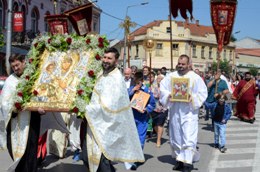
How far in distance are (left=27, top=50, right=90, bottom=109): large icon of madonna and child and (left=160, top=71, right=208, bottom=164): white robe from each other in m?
2.08

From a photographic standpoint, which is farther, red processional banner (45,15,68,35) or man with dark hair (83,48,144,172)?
red processional banner (45,15,68,35)

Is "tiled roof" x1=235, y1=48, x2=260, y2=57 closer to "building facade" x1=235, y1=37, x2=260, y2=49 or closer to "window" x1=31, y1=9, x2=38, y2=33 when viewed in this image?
"building facade" x1=235, y1=37, x2=260, y2=49

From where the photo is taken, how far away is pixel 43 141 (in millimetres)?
6984

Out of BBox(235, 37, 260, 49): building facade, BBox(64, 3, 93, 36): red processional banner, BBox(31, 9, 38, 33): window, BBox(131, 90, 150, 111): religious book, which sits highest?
BBox(235, 37, 260, 49): building facade

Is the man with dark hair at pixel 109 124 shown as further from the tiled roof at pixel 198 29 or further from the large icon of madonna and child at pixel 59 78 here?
the tiled roof at pixel 198 29

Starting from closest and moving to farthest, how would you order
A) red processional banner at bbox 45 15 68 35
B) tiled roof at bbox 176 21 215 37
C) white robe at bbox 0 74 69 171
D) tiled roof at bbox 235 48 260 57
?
white robe at bbox 0 74 69 171
red processional banner at bbox 45 15 68 35
tiled roof at bbox 176 21 215 37
tiled roof at bbox 235 48 260 57

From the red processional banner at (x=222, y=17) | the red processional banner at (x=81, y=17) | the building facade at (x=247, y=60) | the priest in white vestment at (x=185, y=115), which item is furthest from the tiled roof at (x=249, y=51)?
the red processional banner at (x=81, y=17)

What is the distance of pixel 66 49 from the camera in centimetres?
580

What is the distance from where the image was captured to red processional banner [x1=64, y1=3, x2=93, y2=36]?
6.91 metres

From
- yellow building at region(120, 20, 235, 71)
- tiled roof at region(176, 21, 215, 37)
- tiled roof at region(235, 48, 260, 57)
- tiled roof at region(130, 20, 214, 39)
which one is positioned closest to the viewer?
yellow building at region(120, 20, 235, 71)

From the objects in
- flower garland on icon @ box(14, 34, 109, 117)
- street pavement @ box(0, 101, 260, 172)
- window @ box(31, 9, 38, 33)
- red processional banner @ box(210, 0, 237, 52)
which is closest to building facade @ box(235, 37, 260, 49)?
window @ box(31, 9, 38, 33)

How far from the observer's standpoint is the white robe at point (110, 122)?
5.12 metres

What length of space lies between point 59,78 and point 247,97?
34.0 feet

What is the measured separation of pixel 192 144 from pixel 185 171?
476mm
